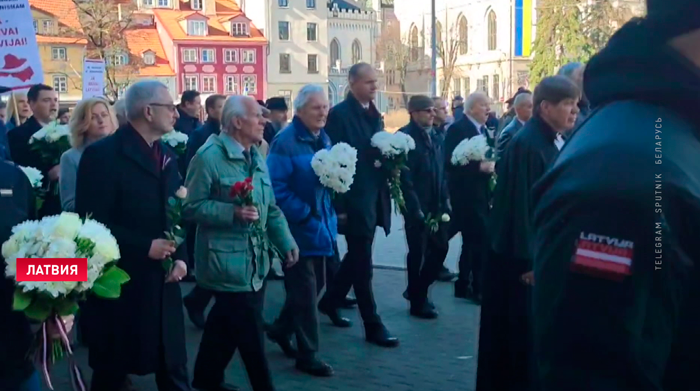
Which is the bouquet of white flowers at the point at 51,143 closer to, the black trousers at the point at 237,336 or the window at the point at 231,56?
the black trousers at the point at 237,336

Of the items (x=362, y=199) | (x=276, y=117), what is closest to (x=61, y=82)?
(x=276, y=117)

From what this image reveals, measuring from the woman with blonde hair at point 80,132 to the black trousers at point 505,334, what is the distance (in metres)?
3.11

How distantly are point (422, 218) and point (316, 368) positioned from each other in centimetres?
227

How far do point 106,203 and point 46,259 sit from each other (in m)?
1.31

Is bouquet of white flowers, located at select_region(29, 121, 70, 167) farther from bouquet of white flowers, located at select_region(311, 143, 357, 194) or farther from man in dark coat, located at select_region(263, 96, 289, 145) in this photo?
man in dark coat, located at select_region(263, 96, 289, 145)

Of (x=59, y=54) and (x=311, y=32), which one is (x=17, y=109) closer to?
(x=59, y=54)

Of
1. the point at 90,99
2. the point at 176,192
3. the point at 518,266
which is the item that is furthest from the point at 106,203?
the point at 518,266

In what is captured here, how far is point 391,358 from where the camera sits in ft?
22.9

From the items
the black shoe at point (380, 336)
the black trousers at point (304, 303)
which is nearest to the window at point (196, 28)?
the black shoe at point (380, 336)

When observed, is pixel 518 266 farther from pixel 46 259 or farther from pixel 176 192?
pixel 46 259

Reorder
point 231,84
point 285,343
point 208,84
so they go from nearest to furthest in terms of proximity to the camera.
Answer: point 285,343, point 208,84, point 231,84

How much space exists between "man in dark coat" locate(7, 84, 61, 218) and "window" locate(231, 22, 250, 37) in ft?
216

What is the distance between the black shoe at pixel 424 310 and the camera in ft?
27.5

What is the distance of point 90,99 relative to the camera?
6.25 meters
